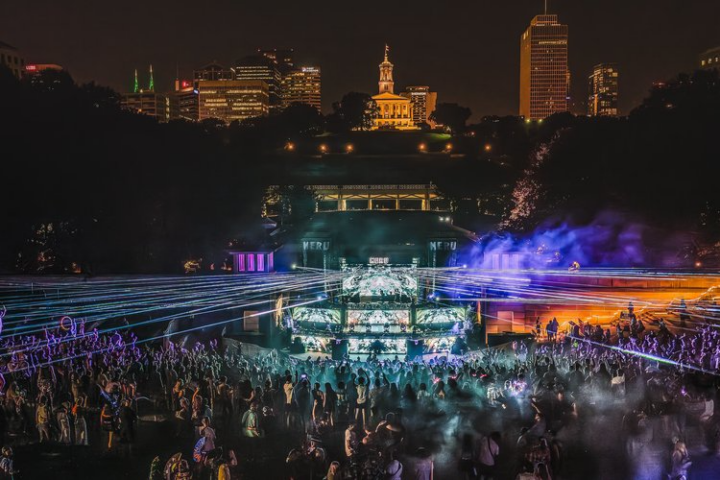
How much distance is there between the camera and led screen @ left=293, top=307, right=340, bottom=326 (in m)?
22.0

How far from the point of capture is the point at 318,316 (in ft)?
72.6

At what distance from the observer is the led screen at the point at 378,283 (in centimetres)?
2338

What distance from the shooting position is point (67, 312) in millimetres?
23547

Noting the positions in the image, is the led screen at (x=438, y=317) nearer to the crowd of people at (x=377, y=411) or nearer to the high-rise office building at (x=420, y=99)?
the crowd of people at (x=377, y=411)

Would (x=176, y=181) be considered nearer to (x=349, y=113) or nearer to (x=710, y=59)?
(x=349, y=113)

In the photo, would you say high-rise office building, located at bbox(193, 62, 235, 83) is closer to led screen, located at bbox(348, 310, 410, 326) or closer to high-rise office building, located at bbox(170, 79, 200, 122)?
high-rise office building, located at bbox(170, 79, 200, 122)

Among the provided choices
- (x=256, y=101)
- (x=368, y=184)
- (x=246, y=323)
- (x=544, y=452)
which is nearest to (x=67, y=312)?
(x=246, y=323)

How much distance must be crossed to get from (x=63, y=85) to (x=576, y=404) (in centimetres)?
3634

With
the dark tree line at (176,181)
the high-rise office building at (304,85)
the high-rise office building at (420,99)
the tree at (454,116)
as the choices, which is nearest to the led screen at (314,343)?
the dark tree line at (176,181)

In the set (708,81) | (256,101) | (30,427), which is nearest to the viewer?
(30,427)

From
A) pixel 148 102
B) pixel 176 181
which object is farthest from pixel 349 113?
pixel 148 102

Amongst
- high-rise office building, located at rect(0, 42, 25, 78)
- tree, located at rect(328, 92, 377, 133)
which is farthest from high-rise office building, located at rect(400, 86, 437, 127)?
high-rise office building, located at rect(0, 42, 25, 78)

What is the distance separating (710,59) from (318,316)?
90988mm

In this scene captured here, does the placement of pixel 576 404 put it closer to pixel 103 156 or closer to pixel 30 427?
pixel 30 427
